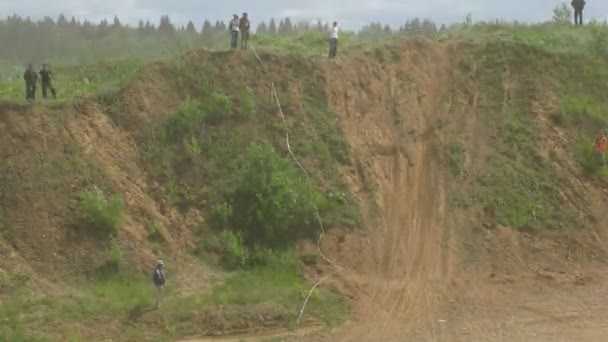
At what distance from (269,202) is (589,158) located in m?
8.93

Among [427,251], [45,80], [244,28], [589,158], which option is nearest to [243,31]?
[244,28]

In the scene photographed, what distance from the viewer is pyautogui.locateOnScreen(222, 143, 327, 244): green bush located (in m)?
18.8

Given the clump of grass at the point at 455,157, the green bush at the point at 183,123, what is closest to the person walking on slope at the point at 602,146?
the clump of grass at the point at 455,157

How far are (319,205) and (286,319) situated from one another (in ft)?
11.4

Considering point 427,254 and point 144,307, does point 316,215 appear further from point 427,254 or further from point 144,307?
point 144,307

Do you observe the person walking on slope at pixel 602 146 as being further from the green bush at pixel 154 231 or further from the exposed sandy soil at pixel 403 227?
the green bush at pixel 154 231

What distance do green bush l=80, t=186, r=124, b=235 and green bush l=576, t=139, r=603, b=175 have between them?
12047 millimetres

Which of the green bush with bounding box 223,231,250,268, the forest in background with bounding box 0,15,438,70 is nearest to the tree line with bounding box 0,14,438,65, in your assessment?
the forest in background with bounding box 0,15,438,70

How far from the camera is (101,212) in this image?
58.0ft

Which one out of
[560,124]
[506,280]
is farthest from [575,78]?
[506,280]

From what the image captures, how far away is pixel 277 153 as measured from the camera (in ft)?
66.2

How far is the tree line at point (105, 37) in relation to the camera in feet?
75.5

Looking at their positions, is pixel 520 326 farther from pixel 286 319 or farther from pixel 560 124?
pixel 560 124

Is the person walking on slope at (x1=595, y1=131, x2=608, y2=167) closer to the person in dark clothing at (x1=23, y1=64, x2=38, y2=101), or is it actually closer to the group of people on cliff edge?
the group of people on cliff edge
